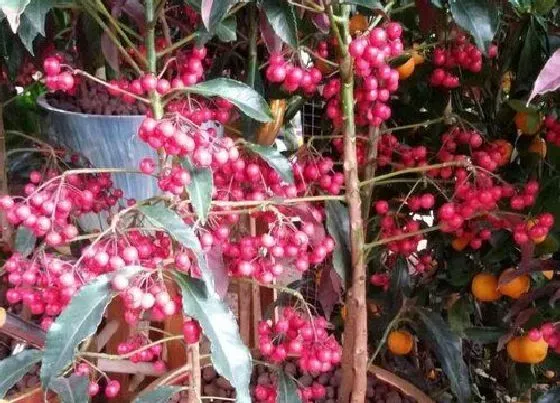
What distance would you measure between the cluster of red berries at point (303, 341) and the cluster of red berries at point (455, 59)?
34 cm

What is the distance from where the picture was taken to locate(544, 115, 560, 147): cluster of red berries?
846mm

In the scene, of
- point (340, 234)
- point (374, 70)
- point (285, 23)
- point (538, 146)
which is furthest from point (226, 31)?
point (538, 146)

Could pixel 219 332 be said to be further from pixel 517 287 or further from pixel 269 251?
pixel 517 287

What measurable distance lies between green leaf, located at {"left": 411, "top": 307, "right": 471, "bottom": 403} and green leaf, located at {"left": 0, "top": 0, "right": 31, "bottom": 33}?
2.16 feet

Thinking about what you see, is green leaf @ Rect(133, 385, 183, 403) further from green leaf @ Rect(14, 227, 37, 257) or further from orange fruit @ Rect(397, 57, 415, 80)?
orange fruit @ Rect(397, 57, 415, 80)

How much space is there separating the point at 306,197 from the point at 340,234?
0.11m

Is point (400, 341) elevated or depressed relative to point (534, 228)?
depressed

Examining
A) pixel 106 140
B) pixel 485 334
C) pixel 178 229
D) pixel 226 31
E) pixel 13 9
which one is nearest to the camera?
pixel 13 9

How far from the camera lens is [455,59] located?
2.77 feet

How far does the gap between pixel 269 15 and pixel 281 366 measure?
45 centimetres

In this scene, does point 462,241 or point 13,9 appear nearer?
point 13,9

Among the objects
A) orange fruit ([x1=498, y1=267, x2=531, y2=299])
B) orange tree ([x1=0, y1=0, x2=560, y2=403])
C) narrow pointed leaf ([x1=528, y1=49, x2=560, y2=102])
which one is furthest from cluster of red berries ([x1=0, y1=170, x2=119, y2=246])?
orange fruit ([x1=498, y1=267, x2=531, y2=299])

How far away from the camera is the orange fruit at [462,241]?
888 mm

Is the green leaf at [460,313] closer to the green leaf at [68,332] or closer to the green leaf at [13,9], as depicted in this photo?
the green leaf at [68,332]
